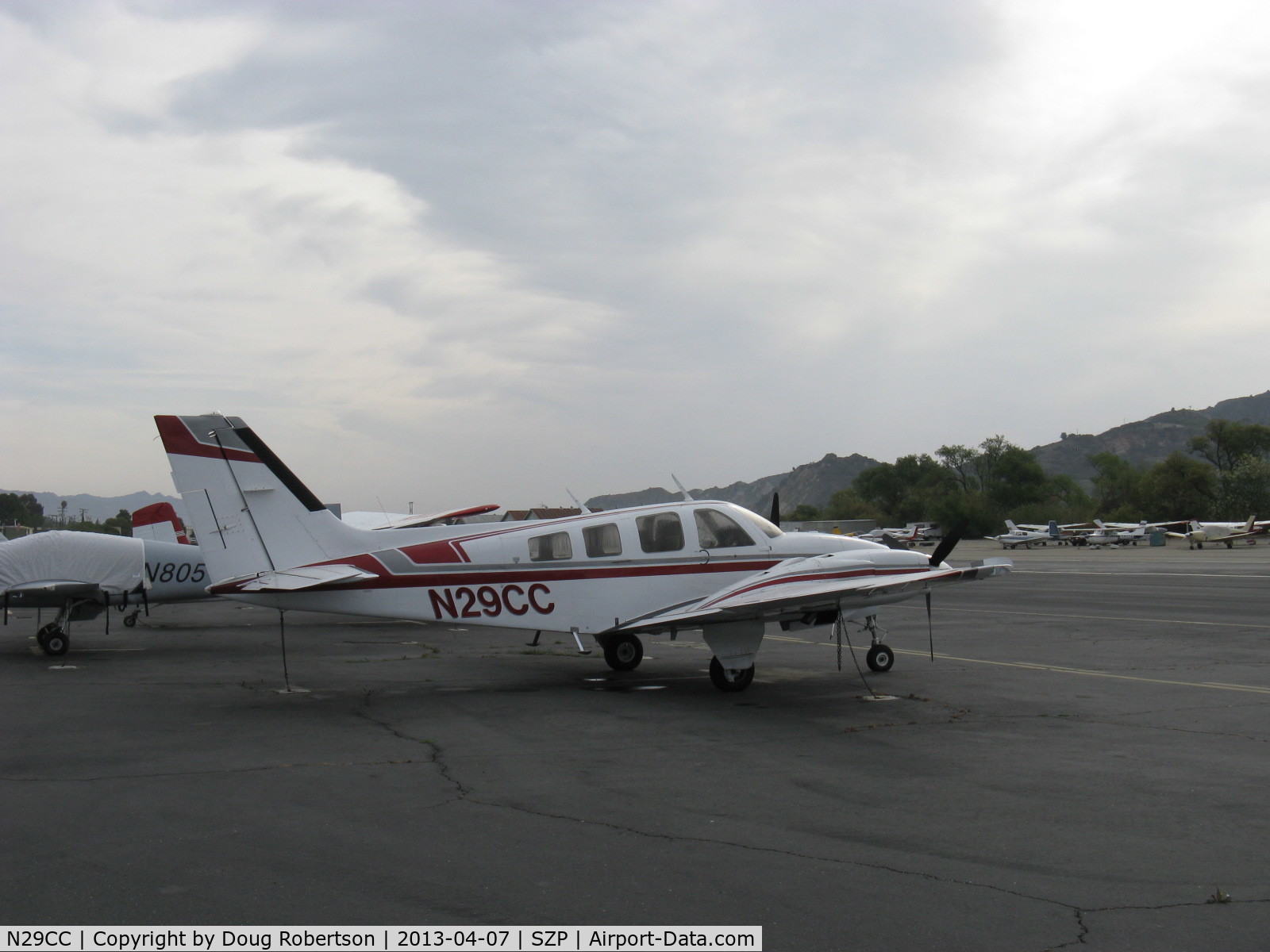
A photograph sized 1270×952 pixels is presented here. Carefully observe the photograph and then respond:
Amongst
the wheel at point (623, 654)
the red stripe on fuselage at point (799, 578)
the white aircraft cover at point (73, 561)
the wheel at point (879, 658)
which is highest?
the white aircraft cover at point (73, 561)

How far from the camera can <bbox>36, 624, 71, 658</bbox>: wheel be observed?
648 inches

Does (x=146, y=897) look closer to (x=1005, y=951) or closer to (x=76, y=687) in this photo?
(x=1005, y=951)

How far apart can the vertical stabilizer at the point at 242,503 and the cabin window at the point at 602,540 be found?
126 inches

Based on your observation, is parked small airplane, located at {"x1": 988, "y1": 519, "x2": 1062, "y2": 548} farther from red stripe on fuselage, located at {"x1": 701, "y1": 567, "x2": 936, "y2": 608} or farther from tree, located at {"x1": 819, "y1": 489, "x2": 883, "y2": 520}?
red stripe on fuselage, located at {"x1": 701, "y1": 567, "x2": 936, "y2": 608}

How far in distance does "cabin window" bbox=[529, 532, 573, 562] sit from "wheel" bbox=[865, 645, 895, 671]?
15.2 feet

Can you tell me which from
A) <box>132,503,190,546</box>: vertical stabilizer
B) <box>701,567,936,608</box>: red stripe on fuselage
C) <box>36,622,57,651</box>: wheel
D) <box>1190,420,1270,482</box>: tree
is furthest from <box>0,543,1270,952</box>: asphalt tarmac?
<box>1190,420,1270,482</box>: tree

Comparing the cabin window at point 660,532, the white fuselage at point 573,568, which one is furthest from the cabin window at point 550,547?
the cabin window at point 660,532

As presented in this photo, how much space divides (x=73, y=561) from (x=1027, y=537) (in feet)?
285

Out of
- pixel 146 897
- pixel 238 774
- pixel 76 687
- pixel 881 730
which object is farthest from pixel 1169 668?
pixel 76 687

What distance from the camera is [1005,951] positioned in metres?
4.25

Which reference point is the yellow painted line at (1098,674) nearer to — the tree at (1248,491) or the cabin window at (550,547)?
the cabin window at (550,547)

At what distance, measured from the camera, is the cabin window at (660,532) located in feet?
41.9

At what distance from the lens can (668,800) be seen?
6.83m

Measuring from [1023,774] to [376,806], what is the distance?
16.6ft
